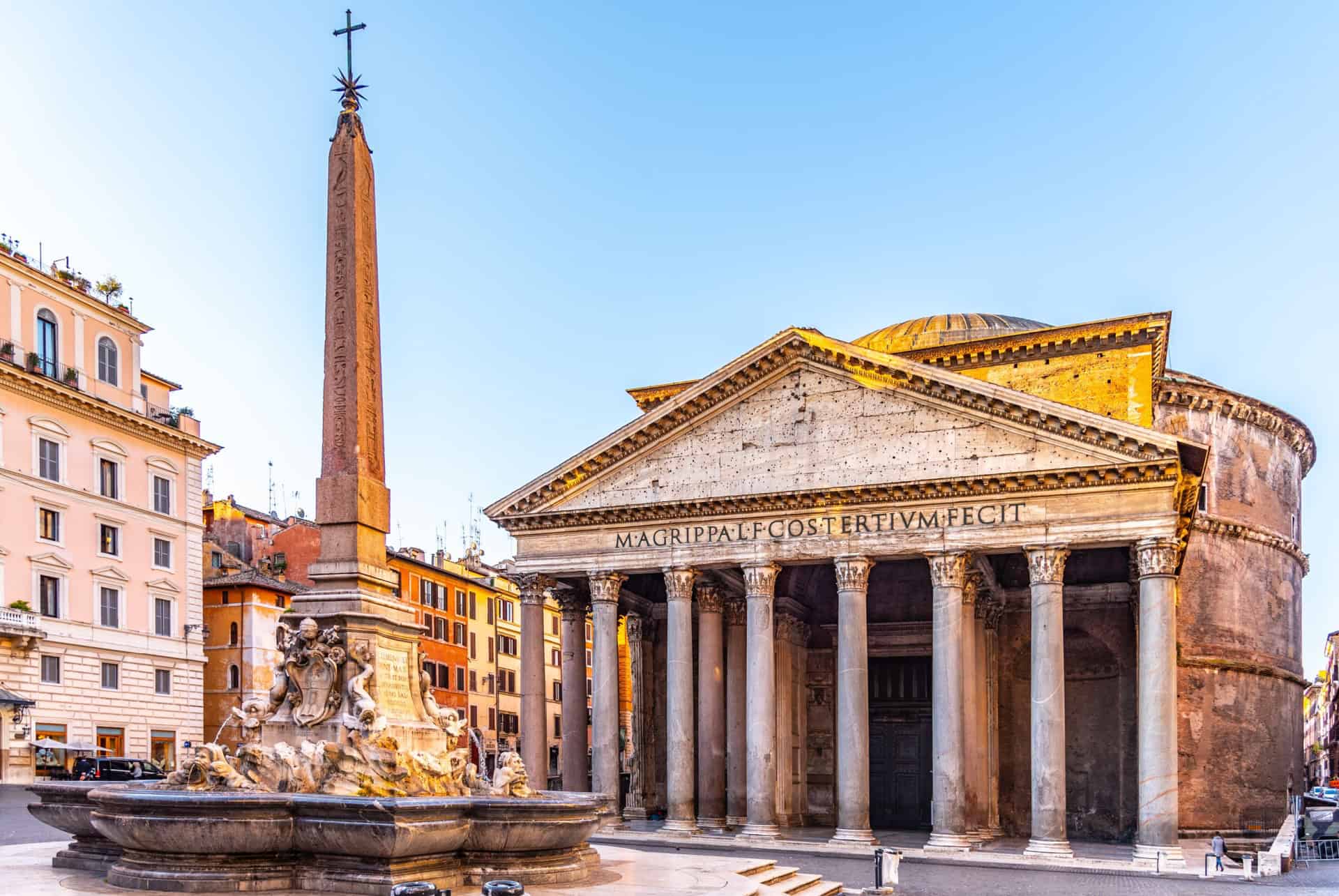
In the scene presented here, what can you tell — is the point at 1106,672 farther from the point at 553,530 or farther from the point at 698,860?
the point at 698,860

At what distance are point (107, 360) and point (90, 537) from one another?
4.87 meters

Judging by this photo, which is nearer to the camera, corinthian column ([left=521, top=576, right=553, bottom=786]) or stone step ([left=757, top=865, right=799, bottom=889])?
stone step ([left=757, top=865, right=799, bottom=889])

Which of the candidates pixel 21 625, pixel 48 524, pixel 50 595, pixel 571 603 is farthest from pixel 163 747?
pixel 571 603

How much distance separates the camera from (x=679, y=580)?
2678 centimetres

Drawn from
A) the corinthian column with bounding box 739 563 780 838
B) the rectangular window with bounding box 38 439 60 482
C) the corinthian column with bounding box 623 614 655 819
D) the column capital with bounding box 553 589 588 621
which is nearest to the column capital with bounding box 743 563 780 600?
the corinthian column with bounding box 739 563 780 838

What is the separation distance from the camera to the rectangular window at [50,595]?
3178cm

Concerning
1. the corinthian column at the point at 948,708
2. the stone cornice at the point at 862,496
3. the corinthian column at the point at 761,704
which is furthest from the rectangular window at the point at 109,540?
the corinthian column at the point at 948,708

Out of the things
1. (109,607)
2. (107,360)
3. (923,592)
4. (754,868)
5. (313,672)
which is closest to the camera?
(313,672)

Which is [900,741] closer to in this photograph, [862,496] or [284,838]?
[862,496]

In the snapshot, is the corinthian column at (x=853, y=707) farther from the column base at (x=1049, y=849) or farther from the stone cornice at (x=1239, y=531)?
the stone cornice at (x=1239, y=531)

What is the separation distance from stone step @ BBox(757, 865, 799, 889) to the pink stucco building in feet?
69.8

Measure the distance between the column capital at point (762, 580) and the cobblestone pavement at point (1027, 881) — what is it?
5106 millimetres

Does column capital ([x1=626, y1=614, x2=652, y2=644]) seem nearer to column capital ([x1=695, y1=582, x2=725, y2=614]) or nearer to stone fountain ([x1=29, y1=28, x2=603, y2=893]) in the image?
column capital ([x1=695, y1=582, x2=725, y2=614])

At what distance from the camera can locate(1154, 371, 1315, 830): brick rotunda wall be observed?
34.7 metres
